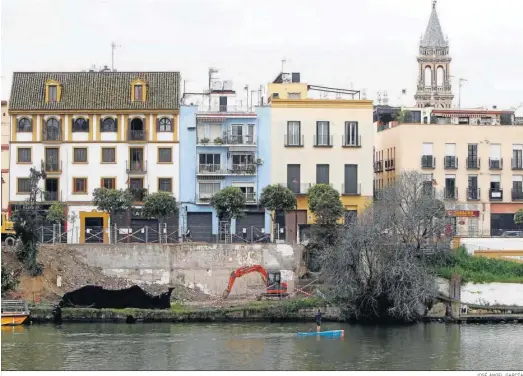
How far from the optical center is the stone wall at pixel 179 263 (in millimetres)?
69250

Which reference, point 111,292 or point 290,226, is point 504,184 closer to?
point 290,226

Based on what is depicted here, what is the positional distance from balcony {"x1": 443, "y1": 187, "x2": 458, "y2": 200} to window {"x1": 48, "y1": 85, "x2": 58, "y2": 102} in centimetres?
2318

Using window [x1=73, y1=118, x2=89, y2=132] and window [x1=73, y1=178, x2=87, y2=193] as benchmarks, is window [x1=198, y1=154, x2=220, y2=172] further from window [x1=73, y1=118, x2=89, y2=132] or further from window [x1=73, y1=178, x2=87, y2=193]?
window [x1=73, y1=118, x2=89, y2=132]

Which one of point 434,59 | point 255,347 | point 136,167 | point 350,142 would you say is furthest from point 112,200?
point 434,59

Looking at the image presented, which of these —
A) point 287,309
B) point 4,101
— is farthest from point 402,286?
point 4,101

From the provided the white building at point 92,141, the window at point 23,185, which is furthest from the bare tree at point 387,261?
the window at point 23,185

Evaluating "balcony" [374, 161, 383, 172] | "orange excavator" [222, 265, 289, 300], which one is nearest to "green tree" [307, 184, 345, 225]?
"orange excavator" [222, 265, 289, 300]

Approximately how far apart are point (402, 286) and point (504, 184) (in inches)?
783

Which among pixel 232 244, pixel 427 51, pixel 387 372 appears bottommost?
pixel 387 372

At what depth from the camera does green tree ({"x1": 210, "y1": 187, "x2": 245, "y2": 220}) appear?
7406 cm

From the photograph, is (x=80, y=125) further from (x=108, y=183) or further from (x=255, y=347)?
(x=255, y=347)

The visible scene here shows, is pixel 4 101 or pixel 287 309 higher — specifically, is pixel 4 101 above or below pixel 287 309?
above

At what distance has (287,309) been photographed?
6462 centimetres

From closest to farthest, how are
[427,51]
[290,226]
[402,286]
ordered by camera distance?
[402,286] < [290,226] < [427,51]
